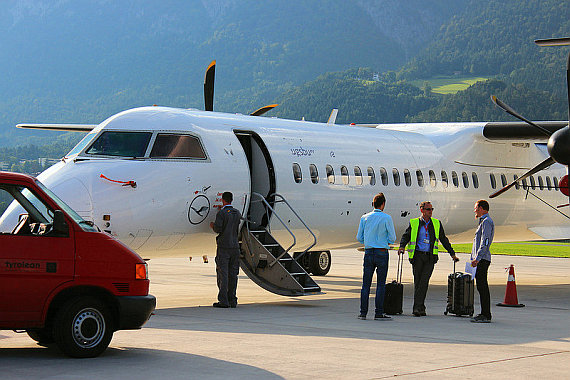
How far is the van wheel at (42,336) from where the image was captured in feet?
30.0

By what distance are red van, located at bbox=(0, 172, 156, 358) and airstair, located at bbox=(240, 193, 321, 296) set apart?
5.83 meters

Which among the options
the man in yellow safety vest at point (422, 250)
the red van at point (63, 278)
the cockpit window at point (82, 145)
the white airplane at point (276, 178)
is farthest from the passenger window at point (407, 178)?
the red van at point (63, 278)

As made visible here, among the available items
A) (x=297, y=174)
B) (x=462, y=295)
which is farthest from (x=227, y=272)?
(x=462, y=295)

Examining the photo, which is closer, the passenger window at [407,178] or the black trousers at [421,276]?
the black trousers at [421,276]

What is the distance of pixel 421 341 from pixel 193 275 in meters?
14.2

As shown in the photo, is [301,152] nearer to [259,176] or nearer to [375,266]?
[259,176]

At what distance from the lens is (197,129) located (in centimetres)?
1466

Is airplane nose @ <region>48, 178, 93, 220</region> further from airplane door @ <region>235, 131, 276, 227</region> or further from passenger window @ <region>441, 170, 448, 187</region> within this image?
passenger window @ <region>441, 170, 448, 187</region>

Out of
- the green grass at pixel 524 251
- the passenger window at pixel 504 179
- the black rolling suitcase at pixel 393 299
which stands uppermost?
the passenger window at pixel 504 179

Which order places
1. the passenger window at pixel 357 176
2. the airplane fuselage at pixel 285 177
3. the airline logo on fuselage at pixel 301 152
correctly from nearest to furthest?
the airplane fuselage at pixel 285 177
the airline logo on fuselage at pixel 301 152
the passenger window at pixel 357 176

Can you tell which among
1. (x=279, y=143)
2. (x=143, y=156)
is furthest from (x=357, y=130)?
(x=143, y=156)

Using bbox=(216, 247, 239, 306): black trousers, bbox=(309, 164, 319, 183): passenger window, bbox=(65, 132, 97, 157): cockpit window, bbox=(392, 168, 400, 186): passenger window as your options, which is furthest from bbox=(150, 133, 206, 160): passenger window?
Result: bbox=(392, 168, 400, 186): passenger window

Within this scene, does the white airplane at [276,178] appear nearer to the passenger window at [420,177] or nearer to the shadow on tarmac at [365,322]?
the passenger window at [420,177]

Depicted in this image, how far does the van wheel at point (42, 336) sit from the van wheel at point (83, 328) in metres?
0.34
